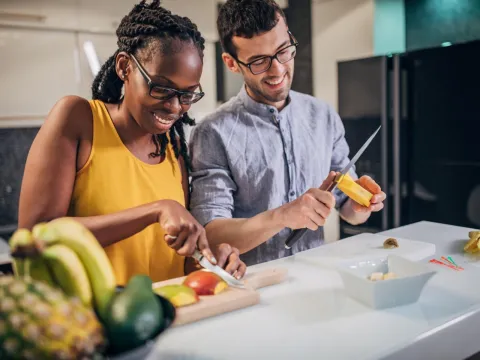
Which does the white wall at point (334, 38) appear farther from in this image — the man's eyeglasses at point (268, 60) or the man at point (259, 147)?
the man's eyeglasses at point (268, 60)

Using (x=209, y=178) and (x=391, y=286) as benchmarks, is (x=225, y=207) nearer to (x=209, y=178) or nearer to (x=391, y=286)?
(x=209, y=178)

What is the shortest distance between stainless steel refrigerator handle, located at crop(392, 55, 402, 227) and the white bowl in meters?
1.64

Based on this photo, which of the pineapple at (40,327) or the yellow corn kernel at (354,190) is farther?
the yellow corn kernel at (354,190)

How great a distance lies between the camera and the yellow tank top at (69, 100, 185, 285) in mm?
1121

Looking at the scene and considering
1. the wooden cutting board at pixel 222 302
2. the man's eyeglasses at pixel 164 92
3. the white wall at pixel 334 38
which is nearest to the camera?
the wooden cutting board at pixel 222 302

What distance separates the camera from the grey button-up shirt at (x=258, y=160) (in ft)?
4.60

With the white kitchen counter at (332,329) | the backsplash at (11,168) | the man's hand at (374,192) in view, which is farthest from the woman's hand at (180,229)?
the backsplash at (11,168)

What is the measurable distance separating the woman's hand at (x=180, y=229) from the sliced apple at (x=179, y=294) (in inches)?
3.5

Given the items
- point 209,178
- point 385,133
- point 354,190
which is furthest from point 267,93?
point 385,133

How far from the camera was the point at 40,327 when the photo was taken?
472mm

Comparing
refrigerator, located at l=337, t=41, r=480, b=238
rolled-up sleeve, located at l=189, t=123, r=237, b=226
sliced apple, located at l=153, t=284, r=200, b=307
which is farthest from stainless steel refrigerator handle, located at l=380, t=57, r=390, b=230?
sliced apple, located at l=153, t=284, r=200, b=307

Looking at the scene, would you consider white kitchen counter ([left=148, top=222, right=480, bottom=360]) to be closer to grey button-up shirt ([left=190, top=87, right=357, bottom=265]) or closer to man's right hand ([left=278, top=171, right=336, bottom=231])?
man's right hand ([left=278, top=171, right=336, bottom=231])

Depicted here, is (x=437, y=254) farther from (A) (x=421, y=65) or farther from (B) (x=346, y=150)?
(A) (x=421, y=65)

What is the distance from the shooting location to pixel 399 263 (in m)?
0.94
